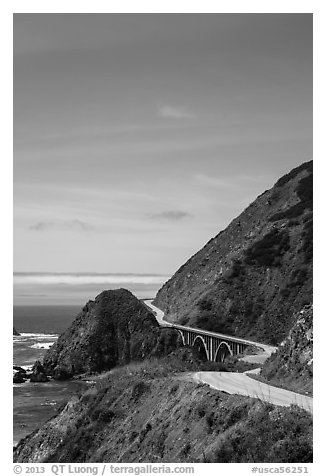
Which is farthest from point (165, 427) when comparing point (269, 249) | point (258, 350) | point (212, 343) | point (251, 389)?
point (269, 249)

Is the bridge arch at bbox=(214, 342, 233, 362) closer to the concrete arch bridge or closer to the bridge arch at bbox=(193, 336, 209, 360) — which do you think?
the concrete arch bridge

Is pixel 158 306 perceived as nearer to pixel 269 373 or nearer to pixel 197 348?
pixel 197 348

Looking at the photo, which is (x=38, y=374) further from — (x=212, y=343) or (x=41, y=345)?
(x=41, y=345)

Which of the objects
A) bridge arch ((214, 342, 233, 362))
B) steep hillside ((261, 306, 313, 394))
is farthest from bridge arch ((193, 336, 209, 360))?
steep hillside ((261, 306, 313, 394))

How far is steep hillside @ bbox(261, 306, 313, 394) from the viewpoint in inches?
1115

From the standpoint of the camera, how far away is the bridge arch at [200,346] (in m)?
74.1

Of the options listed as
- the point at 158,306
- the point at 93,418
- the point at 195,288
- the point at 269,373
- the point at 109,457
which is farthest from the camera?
the point at 158,306

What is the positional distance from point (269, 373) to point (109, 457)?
11.8m

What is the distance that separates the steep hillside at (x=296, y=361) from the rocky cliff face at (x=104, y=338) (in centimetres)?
4782

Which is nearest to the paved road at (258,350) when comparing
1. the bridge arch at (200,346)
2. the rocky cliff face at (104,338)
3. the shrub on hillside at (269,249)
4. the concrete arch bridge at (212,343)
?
the concrete arch bridge at (212,343)

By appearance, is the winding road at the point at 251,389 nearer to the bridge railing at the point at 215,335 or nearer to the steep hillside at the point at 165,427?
the steep hillside at the point at 165,427
